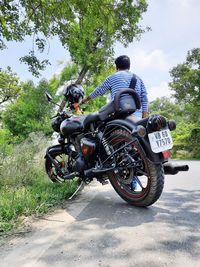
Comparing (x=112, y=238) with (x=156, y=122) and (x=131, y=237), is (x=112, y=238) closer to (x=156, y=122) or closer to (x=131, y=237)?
(x=131, y=237)

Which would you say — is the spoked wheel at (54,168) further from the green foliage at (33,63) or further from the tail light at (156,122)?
the green foliage at (33,63)

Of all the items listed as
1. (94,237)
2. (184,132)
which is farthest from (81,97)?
(184,132)

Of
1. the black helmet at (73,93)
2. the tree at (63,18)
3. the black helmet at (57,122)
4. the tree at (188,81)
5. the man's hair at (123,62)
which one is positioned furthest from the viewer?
the tree at (188,81)

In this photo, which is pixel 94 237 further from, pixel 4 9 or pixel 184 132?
pixel 184 132

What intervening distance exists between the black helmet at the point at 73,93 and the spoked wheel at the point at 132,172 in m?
1.25

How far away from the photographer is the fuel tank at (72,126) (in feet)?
13.2

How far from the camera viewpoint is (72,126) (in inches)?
159

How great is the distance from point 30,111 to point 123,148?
25243mm

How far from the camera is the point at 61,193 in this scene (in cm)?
389

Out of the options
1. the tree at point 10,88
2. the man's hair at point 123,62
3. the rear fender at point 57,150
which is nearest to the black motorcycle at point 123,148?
the rear fender at point 57,150

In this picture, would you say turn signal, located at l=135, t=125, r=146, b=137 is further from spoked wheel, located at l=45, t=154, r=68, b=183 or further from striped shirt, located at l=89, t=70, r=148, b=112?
spoked wheel, located at l=45, t=154, r=68, b=183

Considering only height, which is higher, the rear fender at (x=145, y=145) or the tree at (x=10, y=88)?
the tree at (x=10, y=88)

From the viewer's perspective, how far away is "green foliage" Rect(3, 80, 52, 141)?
85.2ft

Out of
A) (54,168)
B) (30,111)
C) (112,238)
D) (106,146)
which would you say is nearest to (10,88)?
(30,111)
